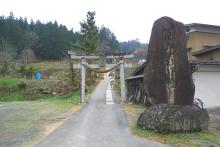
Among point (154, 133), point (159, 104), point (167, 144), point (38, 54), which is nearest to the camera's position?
point (167, 144)

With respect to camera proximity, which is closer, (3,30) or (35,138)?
(35,138)

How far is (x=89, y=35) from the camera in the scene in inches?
1667

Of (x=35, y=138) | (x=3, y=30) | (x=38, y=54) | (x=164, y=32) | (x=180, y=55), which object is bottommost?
(x=35, y=138)

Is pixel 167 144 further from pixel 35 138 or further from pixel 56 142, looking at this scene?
pixel 35 138

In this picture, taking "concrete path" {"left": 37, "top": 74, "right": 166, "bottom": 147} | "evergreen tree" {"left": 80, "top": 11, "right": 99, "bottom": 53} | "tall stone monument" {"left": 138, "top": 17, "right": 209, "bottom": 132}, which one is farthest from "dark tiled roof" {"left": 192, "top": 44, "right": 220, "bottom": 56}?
"evergreen tree" {"left": 80, "top": 11, "right": 99, "bottom": 53}

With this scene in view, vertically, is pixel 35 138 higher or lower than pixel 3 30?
lower

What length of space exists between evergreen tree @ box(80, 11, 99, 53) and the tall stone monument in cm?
2982

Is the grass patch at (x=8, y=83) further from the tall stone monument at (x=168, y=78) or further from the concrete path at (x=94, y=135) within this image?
the tall stone monument at (x=168, y=78)

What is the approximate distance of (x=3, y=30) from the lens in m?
64.6

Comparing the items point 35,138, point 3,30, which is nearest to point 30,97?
point 35,138

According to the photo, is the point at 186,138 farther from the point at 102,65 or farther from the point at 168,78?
the point at 102,65

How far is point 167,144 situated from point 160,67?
3.59 meters

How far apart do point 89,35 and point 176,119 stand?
33.7 m

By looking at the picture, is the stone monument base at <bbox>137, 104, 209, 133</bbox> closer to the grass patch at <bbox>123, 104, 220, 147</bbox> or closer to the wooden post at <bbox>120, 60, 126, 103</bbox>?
the grass patch at <bbox>123, 104, 220, 147</bbox>
